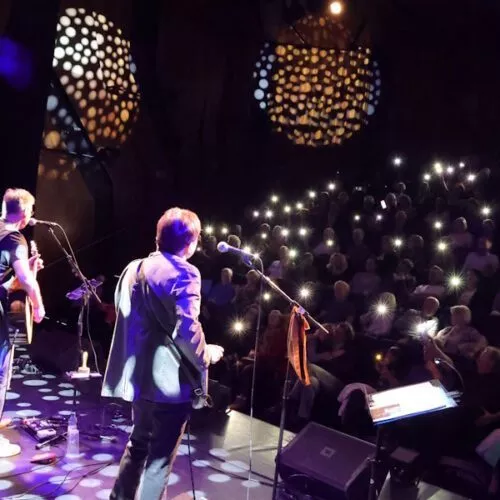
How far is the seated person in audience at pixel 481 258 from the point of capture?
612cm

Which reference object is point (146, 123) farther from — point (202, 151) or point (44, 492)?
point (44, 492)

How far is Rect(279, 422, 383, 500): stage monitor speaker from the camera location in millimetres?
2990

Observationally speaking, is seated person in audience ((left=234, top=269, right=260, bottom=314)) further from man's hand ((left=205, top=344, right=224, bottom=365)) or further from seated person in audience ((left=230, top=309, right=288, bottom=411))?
man's hand ((left=205, top=344, right=224, bottom=365))

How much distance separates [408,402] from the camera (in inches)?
96.0

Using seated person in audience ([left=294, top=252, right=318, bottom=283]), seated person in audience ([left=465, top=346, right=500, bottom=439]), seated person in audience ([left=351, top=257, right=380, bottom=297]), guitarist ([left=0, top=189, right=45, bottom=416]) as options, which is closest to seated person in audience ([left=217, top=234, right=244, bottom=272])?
seated person in audience ([left=294, top=252, right=318, bottom=283])

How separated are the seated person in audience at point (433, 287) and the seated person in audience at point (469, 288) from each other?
25 cm

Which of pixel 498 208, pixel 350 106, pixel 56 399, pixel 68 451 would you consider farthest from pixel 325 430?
pixel 350 106

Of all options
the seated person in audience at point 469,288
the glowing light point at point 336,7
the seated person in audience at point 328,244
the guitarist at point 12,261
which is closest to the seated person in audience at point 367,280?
the seated person in audience at point 328,244

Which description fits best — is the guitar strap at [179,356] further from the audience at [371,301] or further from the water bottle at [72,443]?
the water bottle at [72,443]

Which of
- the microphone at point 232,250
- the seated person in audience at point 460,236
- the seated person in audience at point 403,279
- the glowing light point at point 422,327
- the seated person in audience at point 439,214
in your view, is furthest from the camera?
the seated person in audience at point 439,214

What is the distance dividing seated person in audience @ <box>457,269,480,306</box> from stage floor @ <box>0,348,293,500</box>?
2334 mm

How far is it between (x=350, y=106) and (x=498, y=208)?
4.83 m

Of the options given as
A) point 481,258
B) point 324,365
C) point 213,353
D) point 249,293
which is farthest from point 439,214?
point 213,353

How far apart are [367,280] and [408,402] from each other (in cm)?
412
